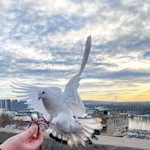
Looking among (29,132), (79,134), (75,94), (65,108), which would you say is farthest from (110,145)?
(29,132)

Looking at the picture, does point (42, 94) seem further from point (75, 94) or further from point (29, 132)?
point (29, 132)

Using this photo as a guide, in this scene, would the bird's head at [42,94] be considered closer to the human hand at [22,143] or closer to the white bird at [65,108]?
the white bird at [65,108]

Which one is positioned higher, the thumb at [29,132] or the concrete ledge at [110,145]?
the thumb at [29,132]

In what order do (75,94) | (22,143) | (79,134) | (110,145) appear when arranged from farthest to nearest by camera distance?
(75,94) < (110,145) < (79,134) < (22,143)

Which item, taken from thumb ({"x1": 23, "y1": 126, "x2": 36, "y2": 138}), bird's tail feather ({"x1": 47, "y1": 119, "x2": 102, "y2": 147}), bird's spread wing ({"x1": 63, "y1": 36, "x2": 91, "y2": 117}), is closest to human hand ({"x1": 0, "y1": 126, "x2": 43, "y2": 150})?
thumb ({"x1": 23, "y1": 126, "x2": 36, "y2": 138})

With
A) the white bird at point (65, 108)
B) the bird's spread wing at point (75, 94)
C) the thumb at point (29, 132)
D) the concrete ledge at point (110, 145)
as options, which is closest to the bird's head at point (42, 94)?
the white bird at point (65, 108)

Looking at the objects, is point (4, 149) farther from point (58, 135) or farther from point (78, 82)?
point (78, 82)

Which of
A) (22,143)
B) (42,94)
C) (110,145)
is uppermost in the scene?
(42,94)

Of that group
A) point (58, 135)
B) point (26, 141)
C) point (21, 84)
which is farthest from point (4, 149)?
point (21, 84)
